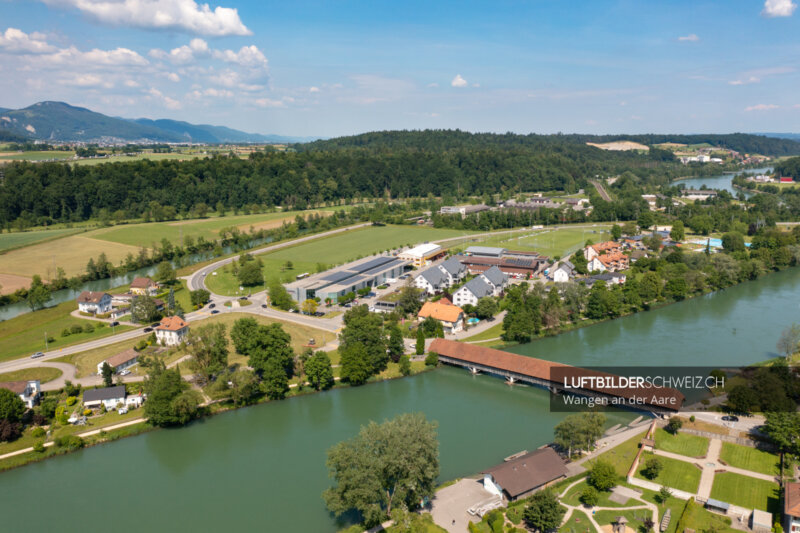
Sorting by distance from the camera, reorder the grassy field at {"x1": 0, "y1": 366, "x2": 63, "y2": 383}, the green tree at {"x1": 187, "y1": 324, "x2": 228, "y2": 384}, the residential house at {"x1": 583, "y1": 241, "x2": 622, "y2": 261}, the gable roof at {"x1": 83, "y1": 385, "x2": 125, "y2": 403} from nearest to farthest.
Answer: the gable roof at {"x1": 83, "y1": 385, "x2": 125, "y2": 403}, the green tree at {"x1": 187, "y1": 324, "x2": 228, "y2": 384}, the grassy field at {"x1": 0, "y1": 366, "x2": 63, "y2": 383}, the residential house at {"x1": 583, "y1": 241, "x2": 622, "y2": 261}

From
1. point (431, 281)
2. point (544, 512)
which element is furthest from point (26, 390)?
point (431, 281)

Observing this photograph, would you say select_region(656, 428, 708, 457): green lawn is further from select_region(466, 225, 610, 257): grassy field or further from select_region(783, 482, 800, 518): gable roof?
select_region(466, 225, 610, 257): grassy field

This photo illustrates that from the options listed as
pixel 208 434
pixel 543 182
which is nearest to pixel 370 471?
pixel 208 434

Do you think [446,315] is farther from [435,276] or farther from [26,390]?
[26,390]

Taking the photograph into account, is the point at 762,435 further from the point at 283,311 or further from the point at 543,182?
the point at 543,182

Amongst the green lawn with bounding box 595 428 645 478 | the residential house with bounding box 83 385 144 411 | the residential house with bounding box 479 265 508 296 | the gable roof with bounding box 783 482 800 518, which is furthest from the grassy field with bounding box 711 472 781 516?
the residential house with bounding box 83 385 144 411

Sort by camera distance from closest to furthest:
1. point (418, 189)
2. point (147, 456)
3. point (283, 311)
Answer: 1. point (147, 456)
2. point (283, 311)
3. point (418, 189)
